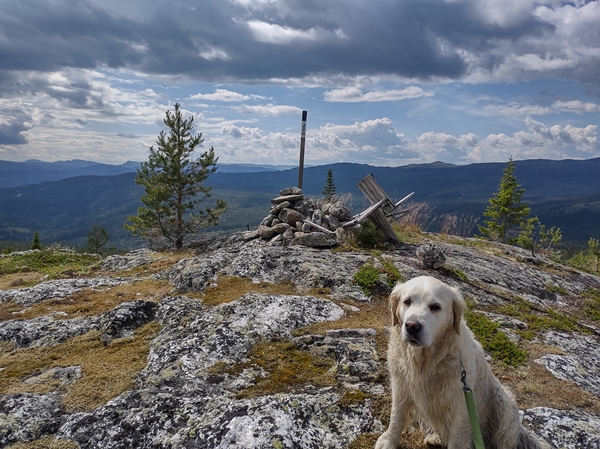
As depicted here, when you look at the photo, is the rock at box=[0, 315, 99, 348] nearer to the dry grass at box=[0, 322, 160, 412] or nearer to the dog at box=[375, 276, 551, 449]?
the dry grass at box=[0, 322, 160, 412]

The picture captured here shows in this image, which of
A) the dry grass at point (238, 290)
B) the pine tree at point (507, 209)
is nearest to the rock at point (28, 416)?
the dry grass at point (238, 290)

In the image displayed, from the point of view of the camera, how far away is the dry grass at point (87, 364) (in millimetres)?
4496

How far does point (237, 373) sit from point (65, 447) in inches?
82.4

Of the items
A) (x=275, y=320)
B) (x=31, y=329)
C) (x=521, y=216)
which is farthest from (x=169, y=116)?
(x=521, y=216)

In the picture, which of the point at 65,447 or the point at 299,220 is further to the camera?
the point at 299,220

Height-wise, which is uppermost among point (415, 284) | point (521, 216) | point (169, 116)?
point (169, 116)

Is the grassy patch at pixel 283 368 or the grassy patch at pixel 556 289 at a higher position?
the grassy patch at pixel 283 368

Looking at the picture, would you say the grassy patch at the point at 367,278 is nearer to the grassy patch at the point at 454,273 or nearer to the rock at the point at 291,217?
the grassy patch at the point at 454,273

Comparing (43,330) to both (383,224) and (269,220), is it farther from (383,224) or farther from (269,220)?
(383,224)

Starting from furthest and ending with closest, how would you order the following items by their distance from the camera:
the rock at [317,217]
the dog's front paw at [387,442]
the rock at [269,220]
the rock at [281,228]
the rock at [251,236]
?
the rock at [269,220] → the rock at [251,236] → the rock at [281,228] → the rock at [317,217] → the dog's front paw at [387,442]

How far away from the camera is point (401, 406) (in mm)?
3941

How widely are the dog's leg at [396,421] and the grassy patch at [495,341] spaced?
299 cm

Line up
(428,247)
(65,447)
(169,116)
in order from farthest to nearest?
(169,116), (428,247), (65,447)

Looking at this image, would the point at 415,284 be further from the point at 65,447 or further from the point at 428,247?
the point at 428,247
